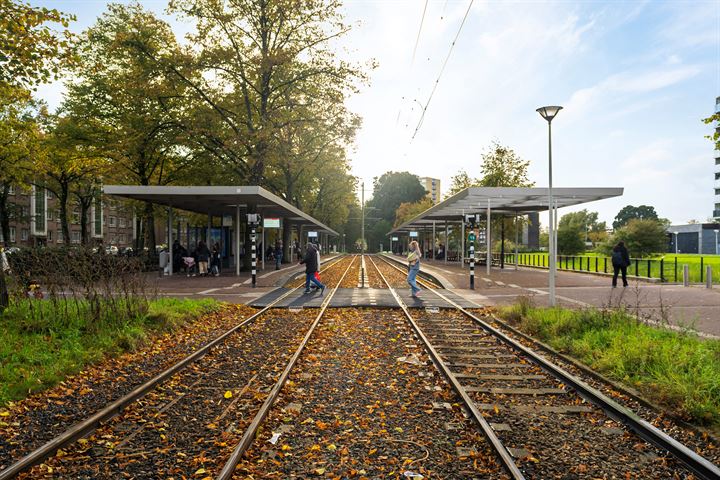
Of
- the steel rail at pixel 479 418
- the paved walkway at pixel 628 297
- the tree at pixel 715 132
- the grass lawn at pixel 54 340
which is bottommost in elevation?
the paved walkway at pixel 628 297

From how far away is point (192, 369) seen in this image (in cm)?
707

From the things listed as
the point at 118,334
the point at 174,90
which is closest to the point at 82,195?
the point at 174,90

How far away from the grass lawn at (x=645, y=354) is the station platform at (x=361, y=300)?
13.6 ft

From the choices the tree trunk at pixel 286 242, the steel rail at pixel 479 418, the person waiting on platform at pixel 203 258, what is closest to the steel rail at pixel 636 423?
the steel rail at pixel 479 418

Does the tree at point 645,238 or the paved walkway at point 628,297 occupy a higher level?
the tree at point 645,238

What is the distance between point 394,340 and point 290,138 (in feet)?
70.0

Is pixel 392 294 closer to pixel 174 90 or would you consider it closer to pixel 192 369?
pixel 192 369

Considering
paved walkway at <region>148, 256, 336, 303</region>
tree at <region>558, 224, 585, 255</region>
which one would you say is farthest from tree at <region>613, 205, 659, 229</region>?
paved walkway at <region>148, 256, 336, 303</region>

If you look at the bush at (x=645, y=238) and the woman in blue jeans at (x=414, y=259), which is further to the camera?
the bush at (x=645, y=238)

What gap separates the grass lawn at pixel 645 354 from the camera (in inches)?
212

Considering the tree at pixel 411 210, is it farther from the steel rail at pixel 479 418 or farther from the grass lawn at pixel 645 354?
the steel rail at pixel 479 418

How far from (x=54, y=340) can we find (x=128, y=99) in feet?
79.6

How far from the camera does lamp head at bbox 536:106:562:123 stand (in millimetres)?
12719

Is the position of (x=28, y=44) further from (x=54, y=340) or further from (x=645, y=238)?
(x=645, y=238)
